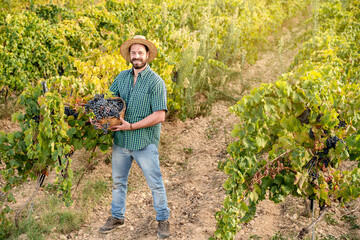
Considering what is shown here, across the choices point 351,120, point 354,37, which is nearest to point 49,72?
point 351,120

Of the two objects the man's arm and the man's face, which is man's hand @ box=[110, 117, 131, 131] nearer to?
the man's arm

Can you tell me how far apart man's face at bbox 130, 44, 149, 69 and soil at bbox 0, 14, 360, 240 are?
3.41 feet

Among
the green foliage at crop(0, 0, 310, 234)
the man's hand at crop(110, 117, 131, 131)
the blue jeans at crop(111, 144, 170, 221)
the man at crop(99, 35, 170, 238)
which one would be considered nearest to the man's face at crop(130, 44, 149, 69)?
the man at crop(99, 35, 170, 238)

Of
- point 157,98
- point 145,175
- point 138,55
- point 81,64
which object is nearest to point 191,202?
point 145,175

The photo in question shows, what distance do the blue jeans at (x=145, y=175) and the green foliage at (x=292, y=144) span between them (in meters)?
0.67

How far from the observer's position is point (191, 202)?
12.5 ft

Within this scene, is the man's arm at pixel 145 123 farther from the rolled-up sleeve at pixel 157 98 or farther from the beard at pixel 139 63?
the beard at pixel 139 63

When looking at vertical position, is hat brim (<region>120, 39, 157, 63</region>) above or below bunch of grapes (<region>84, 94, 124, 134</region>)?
above

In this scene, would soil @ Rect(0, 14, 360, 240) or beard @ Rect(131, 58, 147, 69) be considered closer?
beard @ Rect(131, 58, 147, 69)

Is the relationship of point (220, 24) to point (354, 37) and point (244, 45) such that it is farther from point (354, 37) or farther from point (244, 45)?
point (354, 37)

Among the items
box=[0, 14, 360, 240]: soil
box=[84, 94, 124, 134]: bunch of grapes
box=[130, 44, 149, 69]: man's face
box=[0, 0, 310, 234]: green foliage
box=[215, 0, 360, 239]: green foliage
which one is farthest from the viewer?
box=[0, 14, 360, 240]: soil

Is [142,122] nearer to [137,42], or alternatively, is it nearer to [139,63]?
[139,63]

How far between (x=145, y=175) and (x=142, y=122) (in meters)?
0.48

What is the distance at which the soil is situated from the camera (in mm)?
3277
